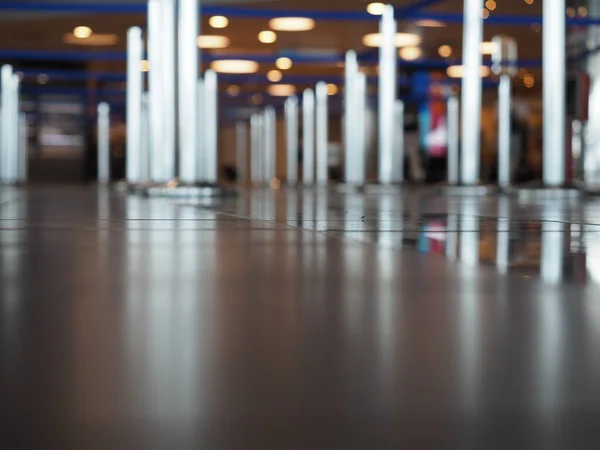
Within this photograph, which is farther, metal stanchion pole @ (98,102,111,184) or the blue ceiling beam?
metal stanchion pole @ (98,102,111,184)

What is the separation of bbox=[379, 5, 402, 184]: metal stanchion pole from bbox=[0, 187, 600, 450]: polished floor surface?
15.9 meters

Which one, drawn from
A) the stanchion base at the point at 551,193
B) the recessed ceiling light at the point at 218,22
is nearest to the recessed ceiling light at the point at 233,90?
the recessed ceiling light at the point at 218,22

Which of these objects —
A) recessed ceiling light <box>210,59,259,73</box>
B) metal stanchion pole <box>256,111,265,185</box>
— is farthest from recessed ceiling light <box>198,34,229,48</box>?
metal stanchion pole <box>256,111,265,185</box>

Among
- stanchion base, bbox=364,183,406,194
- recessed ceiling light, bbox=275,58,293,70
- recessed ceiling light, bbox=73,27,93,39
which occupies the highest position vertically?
recessed ceiling light, bbox=73,27,93,39

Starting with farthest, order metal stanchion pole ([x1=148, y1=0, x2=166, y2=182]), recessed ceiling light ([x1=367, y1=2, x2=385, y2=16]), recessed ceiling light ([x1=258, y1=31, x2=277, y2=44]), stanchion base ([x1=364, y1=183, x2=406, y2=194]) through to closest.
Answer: recessed ceiling light ([x1=258, y1=31, x2=277, y2=44]) < recessed ceiling light ([x1=367, y1=2, x2=385, y2=16]) < stanchion base ([x1=364, y1=183, x2=406, y2=194]) < metal stanchion pole ([x1=148, y1=0, x2=166, y2=182])

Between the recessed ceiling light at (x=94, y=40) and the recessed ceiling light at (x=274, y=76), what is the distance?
20.6ft

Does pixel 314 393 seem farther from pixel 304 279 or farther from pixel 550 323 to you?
pixel 304 279

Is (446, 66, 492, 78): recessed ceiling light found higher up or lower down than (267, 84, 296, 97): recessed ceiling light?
lower down

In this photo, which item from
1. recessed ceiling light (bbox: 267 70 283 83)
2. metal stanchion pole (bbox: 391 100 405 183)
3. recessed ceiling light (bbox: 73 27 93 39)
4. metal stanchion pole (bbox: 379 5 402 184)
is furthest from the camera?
recessed ceiling light (bbox: 267 70 283 83)

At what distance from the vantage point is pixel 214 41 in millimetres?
26078

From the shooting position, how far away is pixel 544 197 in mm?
11680

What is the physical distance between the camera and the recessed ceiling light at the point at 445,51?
967 inches

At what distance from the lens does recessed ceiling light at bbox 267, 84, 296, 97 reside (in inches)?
1500

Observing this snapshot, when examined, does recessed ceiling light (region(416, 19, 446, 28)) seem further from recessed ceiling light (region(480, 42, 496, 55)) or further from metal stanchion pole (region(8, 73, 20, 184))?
metal stanchion pole (region(8, 73, 20, 184))
